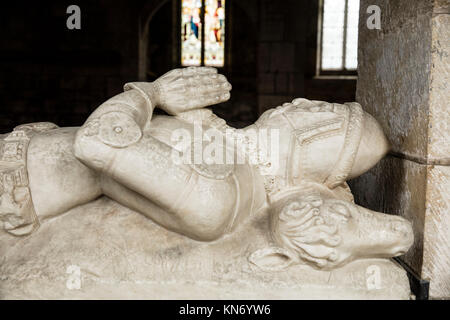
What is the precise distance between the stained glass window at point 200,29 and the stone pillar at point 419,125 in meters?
9.40

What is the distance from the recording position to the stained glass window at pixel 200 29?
11203 mm

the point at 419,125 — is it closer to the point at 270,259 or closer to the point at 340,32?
the point at 270,259

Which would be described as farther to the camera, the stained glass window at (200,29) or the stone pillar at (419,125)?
the stained glass window at (200,29)

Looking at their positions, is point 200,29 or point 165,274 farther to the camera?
point 200,29

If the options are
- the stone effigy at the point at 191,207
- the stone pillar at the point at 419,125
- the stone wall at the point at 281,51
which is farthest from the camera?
the stone wall at the point at 281,51

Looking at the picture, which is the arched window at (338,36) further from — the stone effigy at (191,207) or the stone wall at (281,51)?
the stone effigy at (191,207)

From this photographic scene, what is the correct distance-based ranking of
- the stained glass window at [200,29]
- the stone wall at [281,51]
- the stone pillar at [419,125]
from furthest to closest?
the stained glass window at [200,29] → the stone wall at [281,51] → the stone pillar at [419,125]

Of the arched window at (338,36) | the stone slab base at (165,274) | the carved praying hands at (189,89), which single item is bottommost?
the stone slab base at (165,274)

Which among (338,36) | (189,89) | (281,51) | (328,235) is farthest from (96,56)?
(328,235)

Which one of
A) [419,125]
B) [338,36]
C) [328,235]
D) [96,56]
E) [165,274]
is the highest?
[338,36]

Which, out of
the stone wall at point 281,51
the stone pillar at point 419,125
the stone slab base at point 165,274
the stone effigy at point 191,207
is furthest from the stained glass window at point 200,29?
the stone slab base at point 165,274

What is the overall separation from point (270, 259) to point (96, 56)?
25.9 ft

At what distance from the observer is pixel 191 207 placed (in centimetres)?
154

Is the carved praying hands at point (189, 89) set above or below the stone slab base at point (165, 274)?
above
